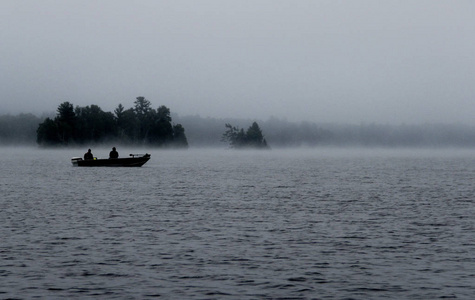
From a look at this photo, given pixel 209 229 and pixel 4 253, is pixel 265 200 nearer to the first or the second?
pixel 209 229

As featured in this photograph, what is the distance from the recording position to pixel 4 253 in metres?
25.8

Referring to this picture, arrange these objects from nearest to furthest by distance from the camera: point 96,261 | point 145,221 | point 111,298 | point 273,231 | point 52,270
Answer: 1. point 111,298
2. point 52,270
3. point 96,261
4. point 273,231
5. point 145,221

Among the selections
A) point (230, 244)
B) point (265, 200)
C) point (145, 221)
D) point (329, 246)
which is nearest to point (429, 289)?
point (329, 246)

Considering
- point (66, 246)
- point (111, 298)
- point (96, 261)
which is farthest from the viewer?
point (66, 246)

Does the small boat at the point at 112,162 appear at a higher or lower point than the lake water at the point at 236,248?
higher

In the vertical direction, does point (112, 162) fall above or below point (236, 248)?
above

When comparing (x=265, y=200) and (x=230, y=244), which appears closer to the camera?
(x=230, y=244)

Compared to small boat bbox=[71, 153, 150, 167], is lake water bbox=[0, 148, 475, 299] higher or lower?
lower

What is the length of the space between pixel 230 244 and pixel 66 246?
6.50 meters

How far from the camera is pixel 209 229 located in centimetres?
3319

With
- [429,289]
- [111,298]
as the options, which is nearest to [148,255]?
[111,298]

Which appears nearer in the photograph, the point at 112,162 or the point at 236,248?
the point at 236,248

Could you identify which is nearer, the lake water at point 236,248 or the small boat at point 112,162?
the lake water at point 236,248

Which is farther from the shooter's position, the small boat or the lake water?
the small boat
